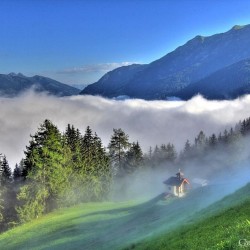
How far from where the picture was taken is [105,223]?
203ft

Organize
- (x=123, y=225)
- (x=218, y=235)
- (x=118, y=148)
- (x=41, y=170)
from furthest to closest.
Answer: (x=118, y=148), (x=41, y=170), (x=123, y=225), (x=218, y=235)

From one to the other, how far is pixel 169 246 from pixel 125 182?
280ft

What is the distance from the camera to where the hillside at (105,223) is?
4828 centimetres

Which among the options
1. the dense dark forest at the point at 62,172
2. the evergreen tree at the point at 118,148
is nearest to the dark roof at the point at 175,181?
the dense dark forest at the point at 62,172

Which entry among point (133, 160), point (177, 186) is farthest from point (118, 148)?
point (177, 186)

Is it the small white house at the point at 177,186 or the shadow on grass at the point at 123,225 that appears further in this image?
the small white house at the point at 177,186

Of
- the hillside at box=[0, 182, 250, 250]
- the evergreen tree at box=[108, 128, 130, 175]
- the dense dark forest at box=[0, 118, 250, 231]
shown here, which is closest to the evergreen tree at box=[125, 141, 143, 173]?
the dense dark forest at box=[0, 118, 250, 231]

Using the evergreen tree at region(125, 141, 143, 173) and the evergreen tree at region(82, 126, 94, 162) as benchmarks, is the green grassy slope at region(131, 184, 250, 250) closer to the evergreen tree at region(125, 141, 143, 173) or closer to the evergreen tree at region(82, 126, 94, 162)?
the evergreen tree at region(82, 126, 94, 162)

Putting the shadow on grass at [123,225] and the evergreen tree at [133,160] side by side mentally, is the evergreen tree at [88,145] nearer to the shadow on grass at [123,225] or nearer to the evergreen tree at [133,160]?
the evergreen tree at [133,160]

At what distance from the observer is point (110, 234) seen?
53.5 metres

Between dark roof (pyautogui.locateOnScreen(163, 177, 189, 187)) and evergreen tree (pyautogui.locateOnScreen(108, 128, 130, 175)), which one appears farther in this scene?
evergreen tree (pyautogui.locateOnScreen(108, 128, 130, 175))

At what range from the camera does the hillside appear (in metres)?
48.3

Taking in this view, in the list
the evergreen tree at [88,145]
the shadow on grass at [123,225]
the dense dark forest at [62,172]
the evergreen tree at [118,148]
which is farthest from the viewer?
the evergreen tree at [118,148]

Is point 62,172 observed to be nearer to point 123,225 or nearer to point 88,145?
point 88,145
